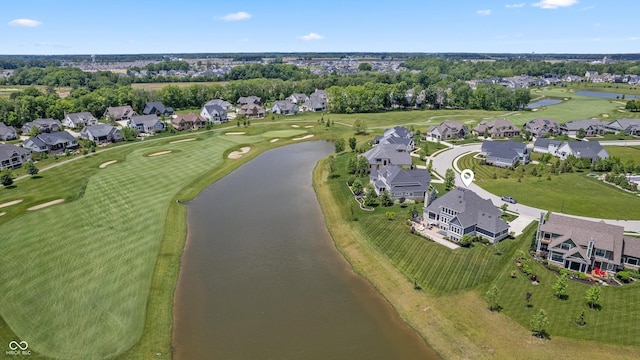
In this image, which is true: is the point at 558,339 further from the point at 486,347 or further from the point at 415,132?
the point at 415,132

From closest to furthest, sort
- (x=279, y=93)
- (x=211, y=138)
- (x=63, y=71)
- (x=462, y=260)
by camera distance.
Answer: (x=462, y=260) < (x=211, y=138) < (x=279, y=93) < (x=63, y=71)

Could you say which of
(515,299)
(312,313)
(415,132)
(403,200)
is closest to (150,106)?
(415,132)

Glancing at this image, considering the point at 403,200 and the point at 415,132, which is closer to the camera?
the point at 403,200

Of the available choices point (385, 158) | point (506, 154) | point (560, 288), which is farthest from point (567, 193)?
point (560, 288)

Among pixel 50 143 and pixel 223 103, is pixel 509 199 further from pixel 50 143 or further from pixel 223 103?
pixel 223 103

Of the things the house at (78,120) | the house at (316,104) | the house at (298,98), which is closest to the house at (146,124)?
the house at (78,120)

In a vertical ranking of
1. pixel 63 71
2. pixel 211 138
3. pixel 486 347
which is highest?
pixel 63 71

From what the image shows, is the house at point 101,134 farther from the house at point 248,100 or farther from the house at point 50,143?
the house at point 248,100
